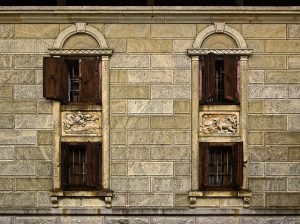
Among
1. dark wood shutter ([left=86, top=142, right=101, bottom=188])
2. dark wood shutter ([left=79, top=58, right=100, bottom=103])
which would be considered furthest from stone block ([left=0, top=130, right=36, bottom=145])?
dark wood shutter ([left=79, top=58, right=100, bottom=103])

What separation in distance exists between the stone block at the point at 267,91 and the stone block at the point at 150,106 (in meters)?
2.17

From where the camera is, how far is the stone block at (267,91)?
12312 millimetres

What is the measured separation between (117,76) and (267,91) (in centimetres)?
399

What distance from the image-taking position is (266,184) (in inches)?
487

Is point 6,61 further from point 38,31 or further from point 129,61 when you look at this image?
point 129,61

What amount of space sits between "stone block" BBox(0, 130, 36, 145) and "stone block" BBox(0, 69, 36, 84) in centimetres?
133

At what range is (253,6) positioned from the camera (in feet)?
40.9

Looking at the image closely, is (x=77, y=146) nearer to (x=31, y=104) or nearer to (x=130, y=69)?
(x=31, y=104)

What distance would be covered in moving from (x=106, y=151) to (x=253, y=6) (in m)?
5.51

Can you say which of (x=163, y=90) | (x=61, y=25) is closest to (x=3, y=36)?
(x=61, y=25)

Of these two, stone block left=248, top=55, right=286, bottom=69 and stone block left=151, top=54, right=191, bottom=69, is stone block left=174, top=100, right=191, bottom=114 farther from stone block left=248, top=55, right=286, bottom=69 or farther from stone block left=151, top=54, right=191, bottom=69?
stone block left=248, top=55, right=286, bottom=69

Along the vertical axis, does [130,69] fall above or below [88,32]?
below

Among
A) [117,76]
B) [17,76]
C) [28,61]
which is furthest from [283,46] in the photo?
[17,76]

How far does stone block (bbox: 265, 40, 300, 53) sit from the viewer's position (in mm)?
12352
